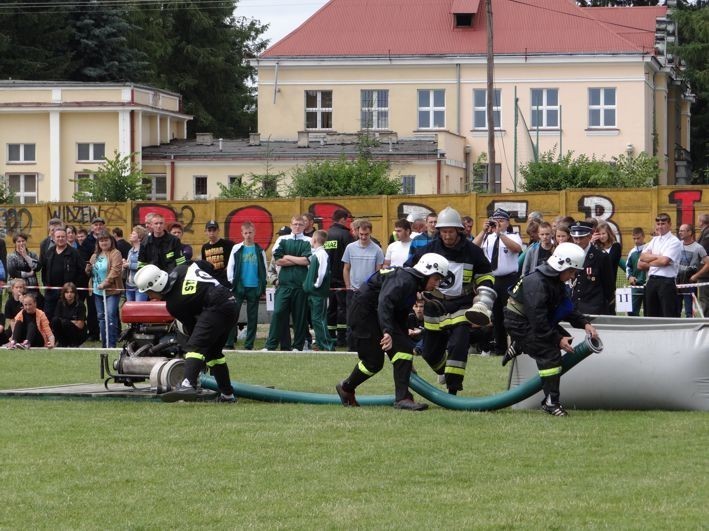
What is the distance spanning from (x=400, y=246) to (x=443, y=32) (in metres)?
48.7

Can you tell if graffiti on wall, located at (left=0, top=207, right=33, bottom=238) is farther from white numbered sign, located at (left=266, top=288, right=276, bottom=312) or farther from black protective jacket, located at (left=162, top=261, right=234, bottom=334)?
black protective jacket, located at (left=162, top=261, right=234, bottom=334)

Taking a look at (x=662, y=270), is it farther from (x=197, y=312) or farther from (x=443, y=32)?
(x=443, y=32)

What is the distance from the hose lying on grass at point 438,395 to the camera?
12.8 meters

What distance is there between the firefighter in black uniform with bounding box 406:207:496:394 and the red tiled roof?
172 ft

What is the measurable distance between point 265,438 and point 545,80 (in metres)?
56.1

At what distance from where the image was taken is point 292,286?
20.7 m

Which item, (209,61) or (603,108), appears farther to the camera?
(209,61)

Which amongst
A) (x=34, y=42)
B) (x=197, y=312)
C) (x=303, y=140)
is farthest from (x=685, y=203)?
(x=34, y=42)

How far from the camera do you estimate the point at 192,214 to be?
28266mm

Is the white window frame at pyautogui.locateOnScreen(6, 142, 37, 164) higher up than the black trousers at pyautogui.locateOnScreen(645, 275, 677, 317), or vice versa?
the white window frame at pyautogui.locateOnScreen(6, 142, 37, 164)

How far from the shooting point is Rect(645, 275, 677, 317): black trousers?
63.4 feet

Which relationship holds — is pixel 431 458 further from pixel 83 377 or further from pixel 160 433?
pixel 83 377

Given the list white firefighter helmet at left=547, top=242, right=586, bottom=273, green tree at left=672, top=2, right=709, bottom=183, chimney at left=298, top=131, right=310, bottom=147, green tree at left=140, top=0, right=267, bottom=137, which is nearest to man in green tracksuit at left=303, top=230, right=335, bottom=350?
white firefighter helmet at left=547, top=242, right=586, bottom=273

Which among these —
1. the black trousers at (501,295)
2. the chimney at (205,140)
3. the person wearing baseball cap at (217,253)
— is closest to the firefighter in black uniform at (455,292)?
the black trousers at (501,295)
